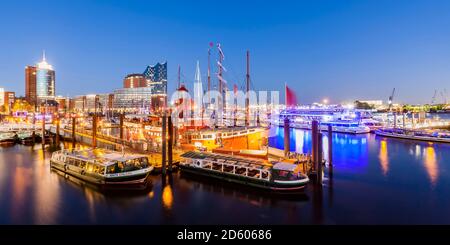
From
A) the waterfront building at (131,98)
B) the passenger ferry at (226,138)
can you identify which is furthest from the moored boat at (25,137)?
the waterfront building at (131,98)

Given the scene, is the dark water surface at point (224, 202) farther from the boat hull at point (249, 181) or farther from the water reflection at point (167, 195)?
the boat hull at point (249, 181)

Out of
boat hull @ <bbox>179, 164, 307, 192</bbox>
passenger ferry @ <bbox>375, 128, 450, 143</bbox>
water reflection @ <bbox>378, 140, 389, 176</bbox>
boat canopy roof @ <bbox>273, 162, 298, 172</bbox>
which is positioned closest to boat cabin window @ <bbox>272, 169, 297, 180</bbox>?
boat canopy roof @ <bbox>273, 162, 298, 172</bbox>

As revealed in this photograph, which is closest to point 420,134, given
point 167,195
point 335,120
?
point 335,120

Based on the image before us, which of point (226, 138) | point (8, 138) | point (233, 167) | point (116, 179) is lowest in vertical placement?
point (116, 179)

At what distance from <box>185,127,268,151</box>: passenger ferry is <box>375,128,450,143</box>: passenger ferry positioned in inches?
1344

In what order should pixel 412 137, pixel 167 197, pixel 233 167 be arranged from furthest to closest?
pixel 412 137
pixel 233 167
pixel 167 197

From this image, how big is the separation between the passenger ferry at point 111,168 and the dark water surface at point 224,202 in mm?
879

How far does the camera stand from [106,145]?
39094 millimetres

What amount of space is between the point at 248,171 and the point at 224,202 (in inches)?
149

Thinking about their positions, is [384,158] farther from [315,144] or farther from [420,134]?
[420,134]

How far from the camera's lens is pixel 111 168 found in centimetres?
2072

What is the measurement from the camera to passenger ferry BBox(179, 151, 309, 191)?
1914cm
